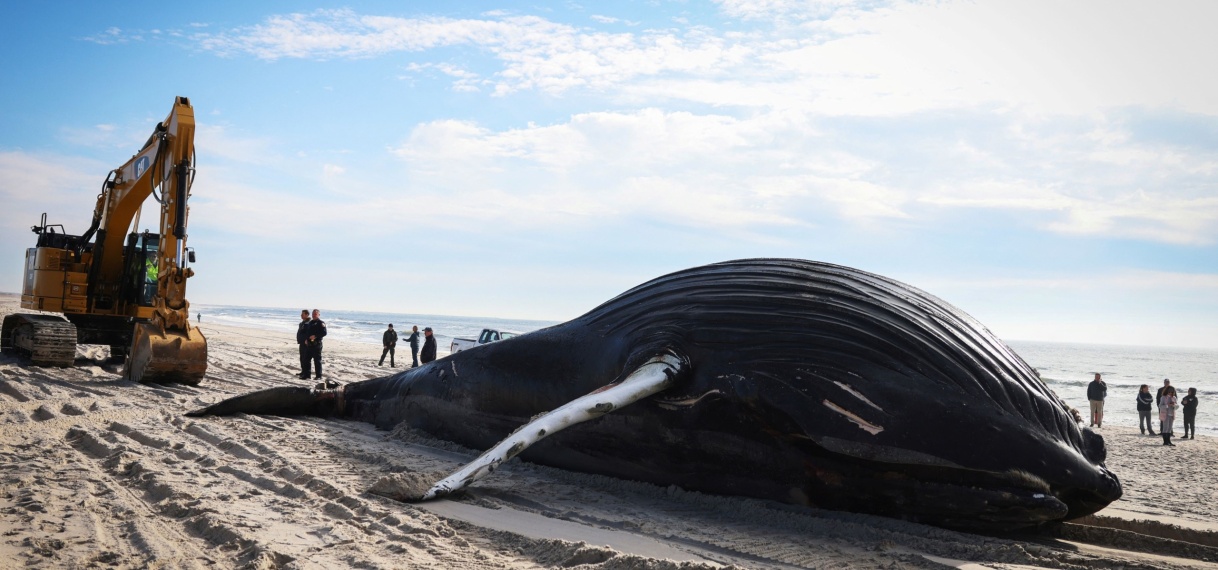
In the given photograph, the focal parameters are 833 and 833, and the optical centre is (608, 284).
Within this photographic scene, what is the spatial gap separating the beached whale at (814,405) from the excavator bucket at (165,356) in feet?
31.1

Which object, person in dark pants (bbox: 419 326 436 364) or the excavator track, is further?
person in dark pants (bbox: 419 326 436 364)

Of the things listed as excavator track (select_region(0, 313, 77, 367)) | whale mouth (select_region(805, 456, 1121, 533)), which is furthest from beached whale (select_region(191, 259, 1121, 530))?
excavator track (select_region(0, 313, 77, 367))

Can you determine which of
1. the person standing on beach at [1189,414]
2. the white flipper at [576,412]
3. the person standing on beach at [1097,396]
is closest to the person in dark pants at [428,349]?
the person standing on beach at [1097,396]

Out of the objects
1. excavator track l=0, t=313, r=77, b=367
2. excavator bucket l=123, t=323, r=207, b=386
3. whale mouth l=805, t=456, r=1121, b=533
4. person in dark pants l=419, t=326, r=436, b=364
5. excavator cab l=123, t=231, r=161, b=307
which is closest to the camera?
whale mouth l=805, t=456, r=1121, b=533

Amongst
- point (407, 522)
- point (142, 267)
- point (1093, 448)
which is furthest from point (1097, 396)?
point (142, 267)

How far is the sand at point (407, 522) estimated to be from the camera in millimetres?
4285

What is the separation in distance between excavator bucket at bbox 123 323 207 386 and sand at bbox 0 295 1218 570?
19.1ft

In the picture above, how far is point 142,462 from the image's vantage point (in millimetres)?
6480

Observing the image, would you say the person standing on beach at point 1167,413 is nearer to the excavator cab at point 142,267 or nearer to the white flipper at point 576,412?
the white flipper at point 576,412

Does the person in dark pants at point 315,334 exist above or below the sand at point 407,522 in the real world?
above

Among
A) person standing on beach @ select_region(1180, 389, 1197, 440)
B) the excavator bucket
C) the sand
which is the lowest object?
person standing on beach @ select_region(1180, 389, 1197, 440)

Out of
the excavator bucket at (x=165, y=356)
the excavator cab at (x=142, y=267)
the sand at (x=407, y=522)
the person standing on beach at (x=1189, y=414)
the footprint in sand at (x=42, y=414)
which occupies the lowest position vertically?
the person standing on beach at (x=1189, y=414)

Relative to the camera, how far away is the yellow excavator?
13727 mm

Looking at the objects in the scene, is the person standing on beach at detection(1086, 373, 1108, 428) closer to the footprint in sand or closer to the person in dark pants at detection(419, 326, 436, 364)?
the person in dark pants at detection(419, 326, 436, 364)
